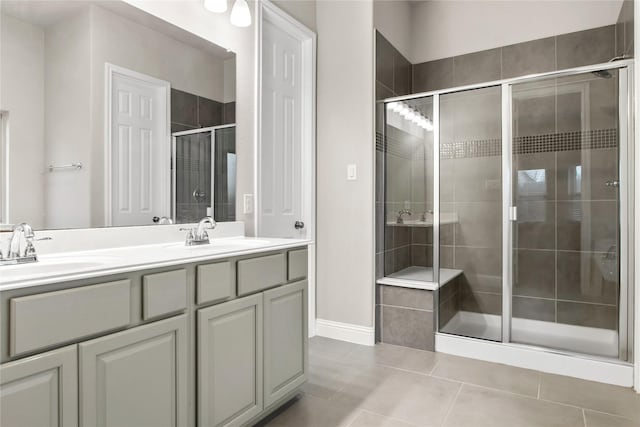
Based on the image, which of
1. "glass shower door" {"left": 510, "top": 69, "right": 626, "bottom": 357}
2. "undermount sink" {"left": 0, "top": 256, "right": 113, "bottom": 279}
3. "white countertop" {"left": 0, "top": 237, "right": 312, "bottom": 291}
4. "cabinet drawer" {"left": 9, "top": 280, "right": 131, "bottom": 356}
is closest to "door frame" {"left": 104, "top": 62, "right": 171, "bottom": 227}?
"white countertop" {"left": 0, "top": 237, "right": 312, "bottom": 291}

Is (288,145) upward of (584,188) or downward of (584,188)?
upward

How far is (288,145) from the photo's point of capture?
9.95ft

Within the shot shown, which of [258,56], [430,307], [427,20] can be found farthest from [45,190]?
[427,20]

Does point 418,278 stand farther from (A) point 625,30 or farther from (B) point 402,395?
(A) point 625,30

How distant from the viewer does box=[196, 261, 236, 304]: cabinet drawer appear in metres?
1.53

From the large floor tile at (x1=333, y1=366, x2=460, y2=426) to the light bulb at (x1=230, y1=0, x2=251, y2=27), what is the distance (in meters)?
2.24

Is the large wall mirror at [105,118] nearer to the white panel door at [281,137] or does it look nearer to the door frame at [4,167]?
the door frame at [4,167]

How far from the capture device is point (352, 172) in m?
3.06

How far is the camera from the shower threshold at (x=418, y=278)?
2.92m

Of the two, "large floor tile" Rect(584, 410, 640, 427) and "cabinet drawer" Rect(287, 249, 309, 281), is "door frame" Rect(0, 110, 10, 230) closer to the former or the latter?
"cabinet drawer" Rect(287, 249, 309, 281)

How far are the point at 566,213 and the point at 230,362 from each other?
2.42m

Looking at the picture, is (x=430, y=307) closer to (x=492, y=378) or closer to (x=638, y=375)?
(x=492, y=378)

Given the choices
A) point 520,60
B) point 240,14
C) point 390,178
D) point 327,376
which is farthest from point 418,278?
point 240,14

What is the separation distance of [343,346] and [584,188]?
1.99 meters
